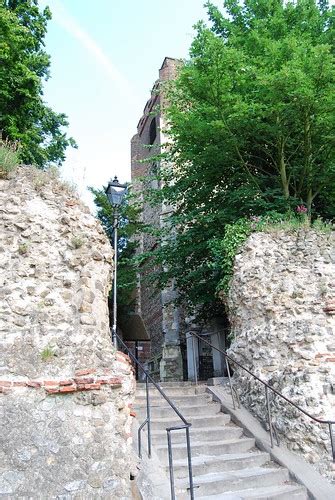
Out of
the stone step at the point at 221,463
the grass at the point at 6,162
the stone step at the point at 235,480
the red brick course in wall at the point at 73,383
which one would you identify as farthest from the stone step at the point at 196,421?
the grass at the point at 6,162

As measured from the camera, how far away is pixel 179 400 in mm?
7152

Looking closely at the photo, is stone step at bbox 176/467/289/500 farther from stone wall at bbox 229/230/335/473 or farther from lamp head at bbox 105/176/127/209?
lamp head at bbox 105/176/127/209

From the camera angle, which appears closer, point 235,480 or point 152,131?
point 235,480

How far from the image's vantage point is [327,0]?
1166 cm

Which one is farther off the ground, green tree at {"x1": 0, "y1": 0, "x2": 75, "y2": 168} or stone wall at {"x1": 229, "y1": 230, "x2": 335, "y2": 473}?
green tree at {"x1": 0, "y1": 0, "x2": 75, "y2": 168}

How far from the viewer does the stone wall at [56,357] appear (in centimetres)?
400

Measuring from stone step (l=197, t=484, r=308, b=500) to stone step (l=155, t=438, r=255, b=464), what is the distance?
0.78 metres

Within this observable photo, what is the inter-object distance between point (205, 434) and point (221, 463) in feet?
2.43

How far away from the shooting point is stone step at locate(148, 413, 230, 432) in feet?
20.0

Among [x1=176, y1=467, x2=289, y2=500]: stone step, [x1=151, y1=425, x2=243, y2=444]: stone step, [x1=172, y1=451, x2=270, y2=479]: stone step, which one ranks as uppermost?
[x1=151, y1=425, x2=243, y2=444]: stone step

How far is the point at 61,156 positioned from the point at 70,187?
19.0ft

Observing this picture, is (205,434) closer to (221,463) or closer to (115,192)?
(221,463)

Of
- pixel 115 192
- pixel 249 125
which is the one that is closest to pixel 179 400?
pixel 115 192

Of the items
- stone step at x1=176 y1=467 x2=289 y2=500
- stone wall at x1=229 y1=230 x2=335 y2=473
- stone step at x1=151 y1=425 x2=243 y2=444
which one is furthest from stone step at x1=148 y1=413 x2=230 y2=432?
stone step at x1=176 y1=467 x2=289 y2=500
